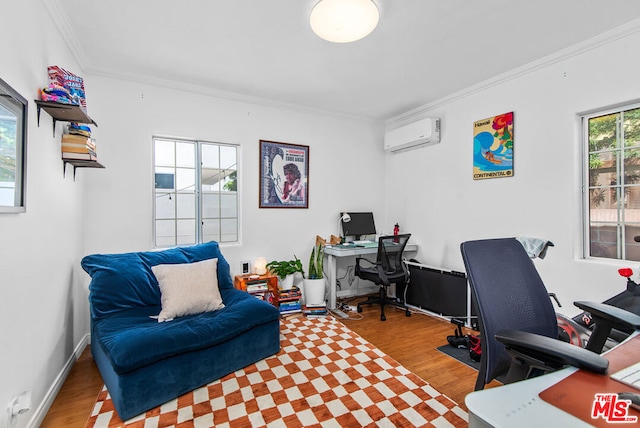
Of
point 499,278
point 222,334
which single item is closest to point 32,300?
point 222,334

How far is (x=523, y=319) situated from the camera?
1.29 m

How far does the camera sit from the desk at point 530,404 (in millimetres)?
638

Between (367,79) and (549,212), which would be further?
(367,79)

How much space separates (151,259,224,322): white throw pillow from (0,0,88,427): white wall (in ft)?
2.17

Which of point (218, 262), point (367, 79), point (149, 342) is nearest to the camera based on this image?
point (149, 342)

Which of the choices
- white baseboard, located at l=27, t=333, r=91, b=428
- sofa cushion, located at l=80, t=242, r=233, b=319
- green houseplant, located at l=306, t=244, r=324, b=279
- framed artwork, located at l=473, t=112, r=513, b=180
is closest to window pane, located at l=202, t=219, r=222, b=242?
sofa cushion, located at l=80, t=242, r=233, b=319

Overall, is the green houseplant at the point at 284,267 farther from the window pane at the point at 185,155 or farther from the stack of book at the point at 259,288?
the window pane at the point at 185,155

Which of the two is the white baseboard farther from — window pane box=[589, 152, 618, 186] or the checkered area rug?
window pane box=[589, 152, 618, 186]

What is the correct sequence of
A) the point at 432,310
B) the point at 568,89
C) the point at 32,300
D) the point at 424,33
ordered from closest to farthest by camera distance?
the point at 32,300, the point at 424,33, the point at 568,89, the point at 432,310

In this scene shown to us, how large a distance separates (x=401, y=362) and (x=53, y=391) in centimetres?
251

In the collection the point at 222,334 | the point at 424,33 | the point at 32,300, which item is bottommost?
the point at 222,334

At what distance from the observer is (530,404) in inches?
27.2

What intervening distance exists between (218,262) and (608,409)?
284cm

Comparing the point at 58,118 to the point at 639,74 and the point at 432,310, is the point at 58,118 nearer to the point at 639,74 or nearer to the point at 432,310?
the point at 432,310
